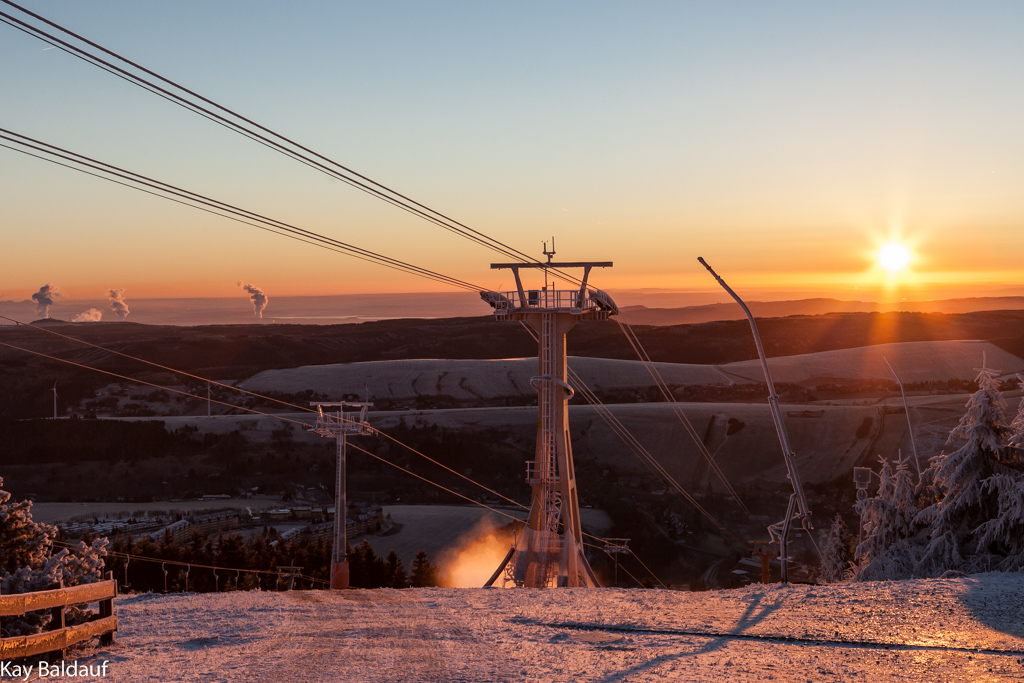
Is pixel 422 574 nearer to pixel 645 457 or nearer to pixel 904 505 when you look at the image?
pixel 904 505

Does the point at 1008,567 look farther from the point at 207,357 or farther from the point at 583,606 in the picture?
the point at 207,357

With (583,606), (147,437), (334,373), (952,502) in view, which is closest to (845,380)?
(334,373)

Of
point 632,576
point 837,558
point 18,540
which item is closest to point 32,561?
point 18,540

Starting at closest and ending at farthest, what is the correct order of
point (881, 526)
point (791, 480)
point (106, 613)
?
point (106, 613) < point (791, 480) < point (881, 526)

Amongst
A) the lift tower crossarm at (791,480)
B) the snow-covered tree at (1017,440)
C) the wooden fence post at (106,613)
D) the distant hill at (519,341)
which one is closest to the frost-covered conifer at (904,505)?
the snow-covered tree at (1017,440)

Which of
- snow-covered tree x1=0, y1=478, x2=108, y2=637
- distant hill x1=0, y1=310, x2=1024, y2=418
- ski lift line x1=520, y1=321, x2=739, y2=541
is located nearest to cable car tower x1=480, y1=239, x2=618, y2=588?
snow-covered tree x1=0, y1=478, x2=108, y2=637

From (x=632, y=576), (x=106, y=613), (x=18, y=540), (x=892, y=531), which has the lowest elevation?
(x=632, y=576)
